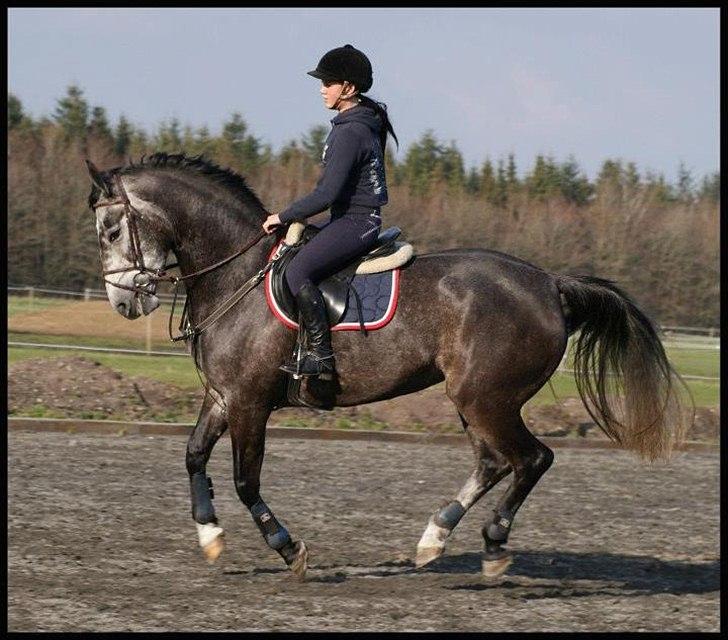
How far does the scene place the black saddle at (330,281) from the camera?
21.2 feet

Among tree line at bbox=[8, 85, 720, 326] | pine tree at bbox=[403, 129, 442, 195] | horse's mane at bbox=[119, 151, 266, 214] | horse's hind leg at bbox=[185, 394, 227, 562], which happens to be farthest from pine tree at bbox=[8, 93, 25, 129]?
horse's hind leg at bbox=[185, 394, 227, 562]

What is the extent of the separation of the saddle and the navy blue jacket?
0.17m

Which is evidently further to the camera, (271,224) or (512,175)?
(512,175)

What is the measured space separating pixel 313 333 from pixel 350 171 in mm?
946

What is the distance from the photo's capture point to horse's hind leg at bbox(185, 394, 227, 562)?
6.59 m

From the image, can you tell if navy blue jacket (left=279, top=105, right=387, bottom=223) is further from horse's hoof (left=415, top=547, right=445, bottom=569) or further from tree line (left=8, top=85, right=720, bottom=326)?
tree line (left=8, top=85, right=720, bottom=326)

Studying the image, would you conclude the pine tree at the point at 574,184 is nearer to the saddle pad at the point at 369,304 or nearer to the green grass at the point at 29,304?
the green grass at the point at 29,304

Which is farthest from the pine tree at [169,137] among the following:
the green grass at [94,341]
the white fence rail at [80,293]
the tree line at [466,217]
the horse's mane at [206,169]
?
the horse's mane at [206,169]

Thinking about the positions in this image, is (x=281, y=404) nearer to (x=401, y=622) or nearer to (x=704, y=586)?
(x=401, y=622)

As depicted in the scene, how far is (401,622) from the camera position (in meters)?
5.60

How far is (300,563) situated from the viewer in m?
6.44

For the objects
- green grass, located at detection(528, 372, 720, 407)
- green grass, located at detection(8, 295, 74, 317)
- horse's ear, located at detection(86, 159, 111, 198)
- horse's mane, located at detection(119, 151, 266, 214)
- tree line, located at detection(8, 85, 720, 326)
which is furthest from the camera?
tree line, located at detection(8, 85, 720, 326)

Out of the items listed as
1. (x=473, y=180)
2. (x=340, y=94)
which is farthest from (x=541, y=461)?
(x=473, y=180)

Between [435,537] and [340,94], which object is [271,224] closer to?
[340,94]
